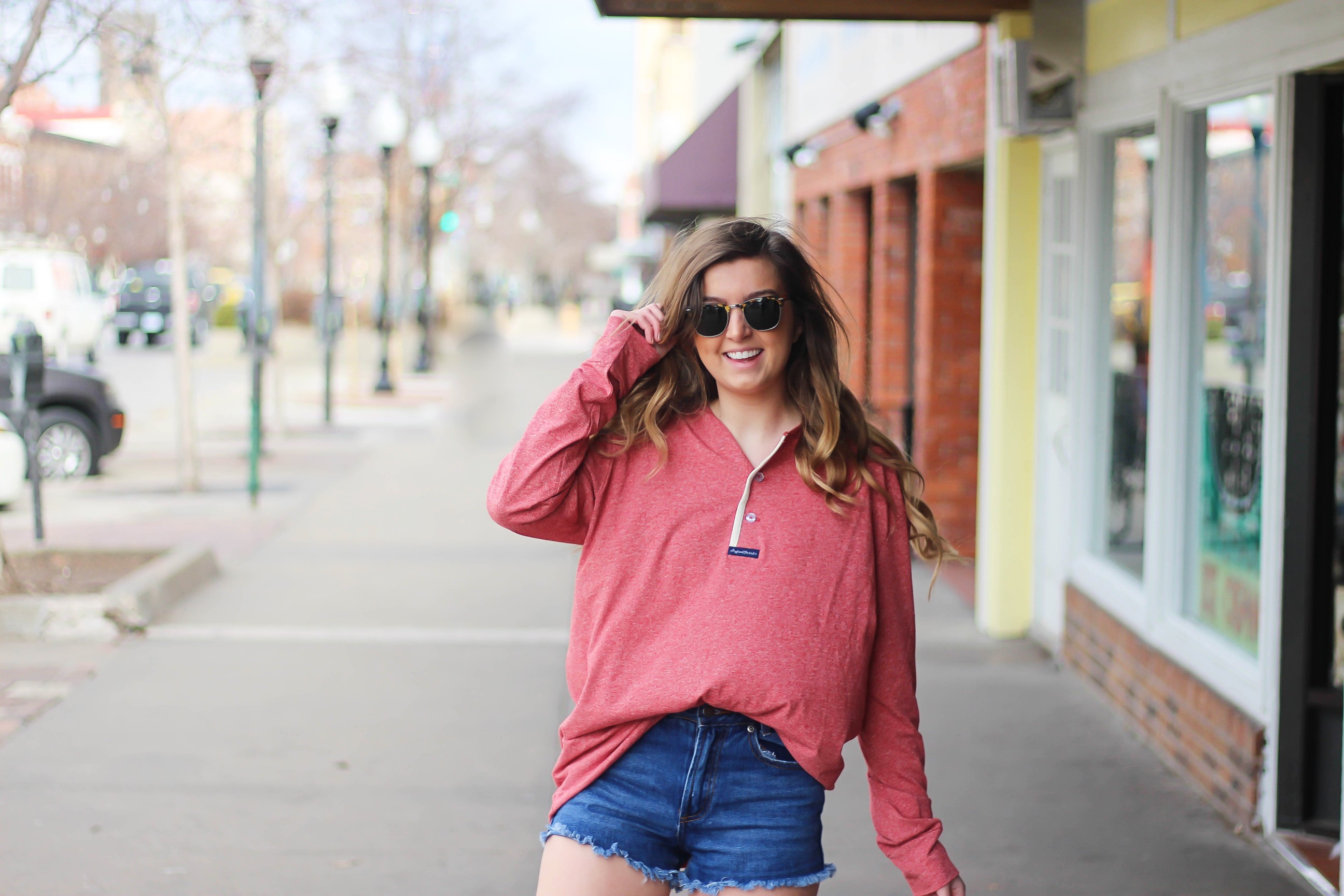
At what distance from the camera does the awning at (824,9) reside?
7.11m

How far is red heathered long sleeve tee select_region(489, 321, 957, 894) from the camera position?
8.30 ft

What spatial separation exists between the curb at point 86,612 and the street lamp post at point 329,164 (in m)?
9.54

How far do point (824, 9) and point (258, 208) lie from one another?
259 inches

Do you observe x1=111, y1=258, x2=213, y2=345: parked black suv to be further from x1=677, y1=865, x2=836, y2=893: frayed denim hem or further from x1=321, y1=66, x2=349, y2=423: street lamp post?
x1=677, y1=865, x2=836, y2=893: frayed denim hem

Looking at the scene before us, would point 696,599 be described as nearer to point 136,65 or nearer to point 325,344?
point 136,65

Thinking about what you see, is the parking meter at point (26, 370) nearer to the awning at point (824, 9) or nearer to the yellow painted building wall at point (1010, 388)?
the awning at point (824, 9)

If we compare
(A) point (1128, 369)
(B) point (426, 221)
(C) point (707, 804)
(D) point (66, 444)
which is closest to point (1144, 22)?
(A) point (1128, 369)

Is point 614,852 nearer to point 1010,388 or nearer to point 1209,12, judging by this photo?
point 1209,12

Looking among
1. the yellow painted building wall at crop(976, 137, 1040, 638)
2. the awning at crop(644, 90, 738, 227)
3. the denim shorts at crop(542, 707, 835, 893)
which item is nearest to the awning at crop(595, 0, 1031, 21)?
the yellow painted building wall at crop(976, 137, 1040, 638)

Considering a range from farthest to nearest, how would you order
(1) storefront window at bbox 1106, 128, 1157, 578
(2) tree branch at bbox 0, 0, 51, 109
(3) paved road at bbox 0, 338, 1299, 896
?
1. (2) tree branch at bbox 0, 0, 51, 109
2. (1) storefront window at bbox 1106, 128, 1157, 578
3. (3) paved road at bbox 0, 338, 1299, 896

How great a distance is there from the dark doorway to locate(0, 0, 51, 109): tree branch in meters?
5.56

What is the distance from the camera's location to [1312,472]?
15.2ft

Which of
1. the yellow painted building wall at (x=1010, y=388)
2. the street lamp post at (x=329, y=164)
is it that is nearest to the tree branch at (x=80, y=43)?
the yellow painted building wall at (x=1010, y=388)

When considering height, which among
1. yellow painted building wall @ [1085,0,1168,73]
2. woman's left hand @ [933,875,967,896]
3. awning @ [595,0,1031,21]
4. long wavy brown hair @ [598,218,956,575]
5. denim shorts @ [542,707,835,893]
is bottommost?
woman's left hand @ [933,875,967,896]
